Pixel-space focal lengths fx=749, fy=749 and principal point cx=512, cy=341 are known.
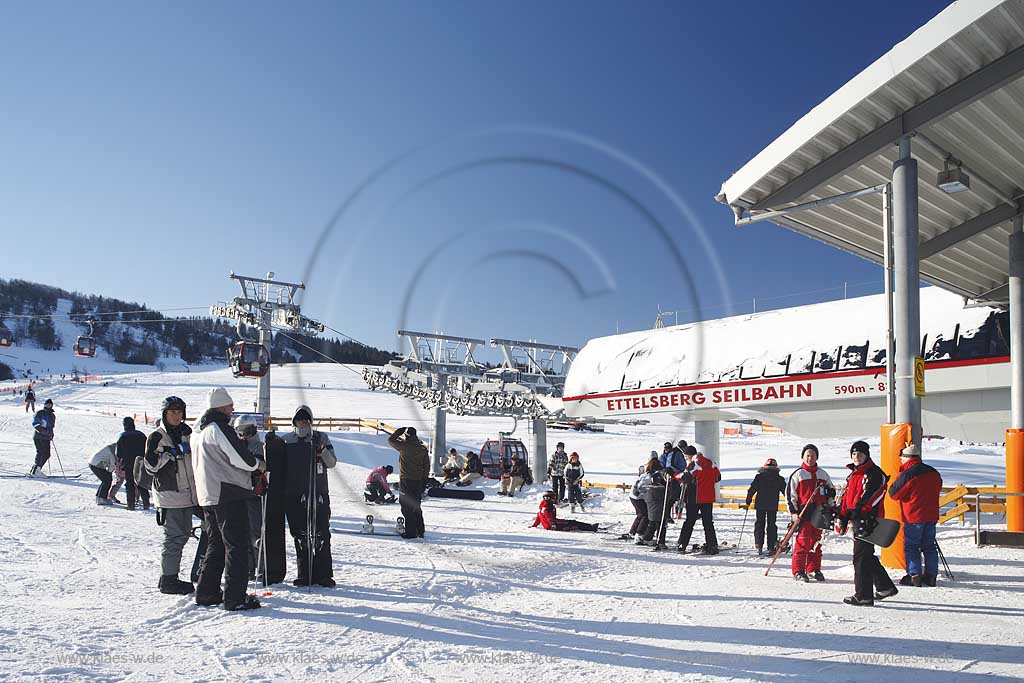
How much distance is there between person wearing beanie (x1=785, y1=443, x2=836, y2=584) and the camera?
28.7 ft

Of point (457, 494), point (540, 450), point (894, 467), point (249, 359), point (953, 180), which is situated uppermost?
point (953, 180)

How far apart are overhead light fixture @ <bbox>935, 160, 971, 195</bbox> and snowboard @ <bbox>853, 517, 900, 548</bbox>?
5662 mm

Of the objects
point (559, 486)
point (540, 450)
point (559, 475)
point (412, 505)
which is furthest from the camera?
point (540, 450)

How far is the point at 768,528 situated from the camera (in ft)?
35.7

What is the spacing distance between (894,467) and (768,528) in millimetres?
2077

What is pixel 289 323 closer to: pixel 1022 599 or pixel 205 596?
pixel 205 596

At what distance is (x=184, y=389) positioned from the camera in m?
75.2

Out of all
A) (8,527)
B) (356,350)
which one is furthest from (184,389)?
(8,527)

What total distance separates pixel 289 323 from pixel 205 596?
787 inches

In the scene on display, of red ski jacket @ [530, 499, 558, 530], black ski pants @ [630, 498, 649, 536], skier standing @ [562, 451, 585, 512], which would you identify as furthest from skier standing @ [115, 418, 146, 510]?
skier standing @ [562, 451, 585, 512]

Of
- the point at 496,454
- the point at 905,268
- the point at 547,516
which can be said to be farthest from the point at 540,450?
the point at 905,268

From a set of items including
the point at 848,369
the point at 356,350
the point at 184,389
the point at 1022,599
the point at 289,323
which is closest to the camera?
the point at 1022,599

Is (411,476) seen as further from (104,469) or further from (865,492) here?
(865,492)

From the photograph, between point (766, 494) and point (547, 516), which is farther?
point (547, 516)
